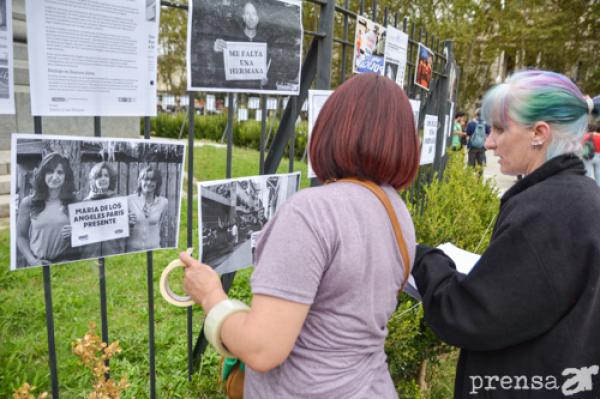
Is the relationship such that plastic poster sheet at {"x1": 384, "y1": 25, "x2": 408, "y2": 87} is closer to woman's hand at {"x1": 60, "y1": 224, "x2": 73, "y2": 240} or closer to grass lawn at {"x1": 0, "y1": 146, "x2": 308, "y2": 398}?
A: grass lawn at {"x1": 0, "y1": 146, "x2": 308, "y2": 398}

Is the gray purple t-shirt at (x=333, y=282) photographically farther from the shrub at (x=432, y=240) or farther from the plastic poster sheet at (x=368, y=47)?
the plastic poster sheet at (x=368, y=47)

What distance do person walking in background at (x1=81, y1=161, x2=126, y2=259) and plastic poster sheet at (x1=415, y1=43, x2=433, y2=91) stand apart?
2.67m

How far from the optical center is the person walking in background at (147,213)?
142 cm

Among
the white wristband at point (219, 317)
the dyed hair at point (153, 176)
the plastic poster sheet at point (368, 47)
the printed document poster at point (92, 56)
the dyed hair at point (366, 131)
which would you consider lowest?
the white wristband at point (219, 317)

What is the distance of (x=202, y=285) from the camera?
121cm

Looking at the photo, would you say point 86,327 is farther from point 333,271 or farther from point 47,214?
point 333,271

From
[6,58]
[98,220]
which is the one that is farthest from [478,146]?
[6,58]

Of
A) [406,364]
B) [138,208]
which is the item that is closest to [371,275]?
[138,208]

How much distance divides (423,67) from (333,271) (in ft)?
9.63

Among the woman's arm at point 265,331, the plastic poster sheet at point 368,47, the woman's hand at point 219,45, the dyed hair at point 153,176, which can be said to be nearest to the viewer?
the woman's arm at point 265,331

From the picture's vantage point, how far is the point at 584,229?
4.06 feet

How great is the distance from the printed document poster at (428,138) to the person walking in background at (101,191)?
2740 mm

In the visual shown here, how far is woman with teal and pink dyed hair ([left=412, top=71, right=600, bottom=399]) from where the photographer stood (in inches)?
49.4

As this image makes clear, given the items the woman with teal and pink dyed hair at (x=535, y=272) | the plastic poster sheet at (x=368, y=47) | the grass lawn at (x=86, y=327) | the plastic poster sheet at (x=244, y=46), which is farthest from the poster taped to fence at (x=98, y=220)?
the plastic poster sheet at (x=368, y=47)
